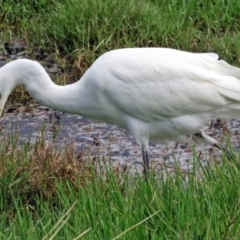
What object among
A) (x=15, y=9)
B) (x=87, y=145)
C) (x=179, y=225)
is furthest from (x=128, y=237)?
(x=15, y=9)

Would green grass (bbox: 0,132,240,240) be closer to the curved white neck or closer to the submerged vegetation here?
the submerged vegetation

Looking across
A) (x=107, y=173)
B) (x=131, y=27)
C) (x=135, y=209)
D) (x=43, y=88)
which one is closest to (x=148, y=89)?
(x=43, y=88)

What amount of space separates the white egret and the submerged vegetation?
30 cm

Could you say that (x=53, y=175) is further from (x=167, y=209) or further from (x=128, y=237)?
(x=128, y=237)

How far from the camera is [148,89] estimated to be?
16.1ft

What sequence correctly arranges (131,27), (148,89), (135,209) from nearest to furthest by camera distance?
(135,209)
(148,89)
(131,27)

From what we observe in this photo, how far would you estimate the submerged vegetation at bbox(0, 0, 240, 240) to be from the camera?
11.5 ft

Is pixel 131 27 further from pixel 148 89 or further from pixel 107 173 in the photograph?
pixel 107 173

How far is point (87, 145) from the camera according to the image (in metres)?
6.02

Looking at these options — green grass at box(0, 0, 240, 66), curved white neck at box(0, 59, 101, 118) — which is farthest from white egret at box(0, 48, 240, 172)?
green grass at box(0, 0, 240, 66)

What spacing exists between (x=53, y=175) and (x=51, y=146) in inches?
9.8

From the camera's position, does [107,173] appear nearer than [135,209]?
No

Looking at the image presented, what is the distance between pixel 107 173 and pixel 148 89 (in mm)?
721

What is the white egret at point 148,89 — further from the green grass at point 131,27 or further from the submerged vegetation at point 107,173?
the green grass at point 131,27
